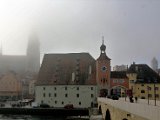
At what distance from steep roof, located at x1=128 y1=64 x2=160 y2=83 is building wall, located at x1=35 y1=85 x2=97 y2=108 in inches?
559

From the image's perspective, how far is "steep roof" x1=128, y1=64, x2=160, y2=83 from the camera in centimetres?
10644

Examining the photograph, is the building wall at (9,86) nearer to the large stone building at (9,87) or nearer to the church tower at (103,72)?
the large stone building at (9,87)

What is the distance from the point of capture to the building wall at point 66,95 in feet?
345

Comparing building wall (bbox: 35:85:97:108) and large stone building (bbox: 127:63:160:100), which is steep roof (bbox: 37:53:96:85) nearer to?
building wall (bbox: 35:85:97:108)

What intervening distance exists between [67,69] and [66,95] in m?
8.49

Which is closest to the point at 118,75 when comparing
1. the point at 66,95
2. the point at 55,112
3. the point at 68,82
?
the point at 68,82

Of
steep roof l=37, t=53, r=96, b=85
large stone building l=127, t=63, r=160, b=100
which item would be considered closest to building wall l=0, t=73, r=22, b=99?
steep roof l=37, t=53, r=96, b=85

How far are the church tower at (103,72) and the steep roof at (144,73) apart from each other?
28.5 ft

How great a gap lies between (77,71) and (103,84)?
923cm

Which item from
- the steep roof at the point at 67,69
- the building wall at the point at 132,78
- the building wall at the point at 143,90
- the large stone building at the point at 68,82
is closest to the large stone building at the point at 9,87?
the steep roof at the point at 67,69

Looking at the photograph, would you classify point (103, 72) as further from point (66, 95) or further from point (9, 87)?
point (9, 87)

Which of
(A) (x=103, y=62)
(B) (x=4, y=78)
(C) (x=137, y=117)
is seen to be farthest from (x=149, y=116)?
(B) (x=4, y=78)

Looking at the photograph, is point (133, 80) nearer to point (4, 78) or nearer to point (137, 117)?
point (4, 78)

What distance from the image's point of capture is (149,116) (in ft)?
67.7
